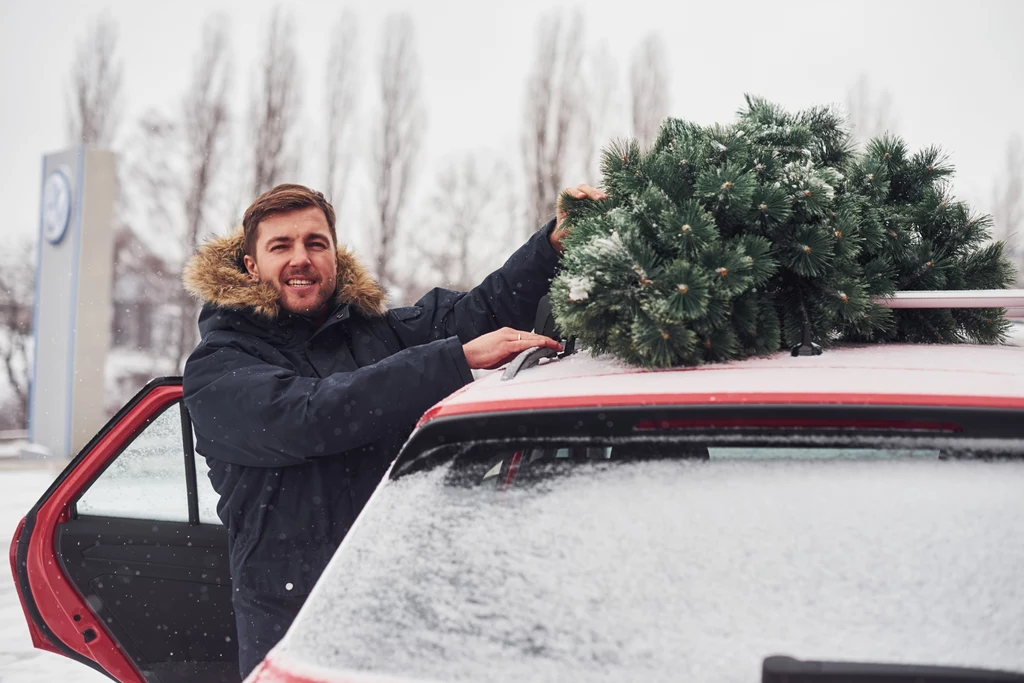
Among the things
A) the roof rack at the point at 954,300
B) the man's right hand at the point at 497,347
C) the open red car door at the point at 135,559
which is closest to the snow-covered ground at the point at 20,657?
the open red car door at the point at 135,559

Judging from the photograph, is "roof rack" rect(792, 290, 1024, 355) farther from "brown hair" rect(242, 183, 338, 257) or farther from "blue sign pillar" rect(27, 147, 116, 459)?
"blue sign pillar" rect(27, 147, 116, 459)

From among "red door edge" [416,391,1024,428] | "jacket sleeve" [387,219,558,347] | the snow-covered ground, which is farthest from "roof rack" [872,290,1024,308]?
the snow-covered ground

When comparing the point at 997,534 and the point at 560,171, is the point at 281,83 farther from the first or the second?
the point at 997,534

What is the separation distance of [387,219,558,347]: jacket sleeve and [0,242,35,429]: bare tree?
57.6 feet

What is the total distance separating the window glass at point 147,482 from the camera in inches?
119

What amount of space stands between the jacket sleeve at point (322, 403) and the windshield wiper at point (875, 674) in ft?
3.54

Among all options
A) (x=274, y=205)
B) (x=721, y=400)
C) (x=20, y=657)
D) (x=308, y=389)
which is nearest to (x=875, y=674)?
(x=721, y=400)

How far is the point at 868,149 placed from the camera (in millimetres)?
2021

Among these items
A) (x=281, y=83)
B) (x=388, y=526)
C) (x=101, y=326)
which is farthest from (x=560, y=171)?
(x=388, y=526)

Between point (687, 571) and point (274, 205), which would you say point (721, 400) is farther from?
point (274, 205)

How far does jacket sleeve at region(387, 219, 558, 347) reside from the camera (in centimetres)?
252

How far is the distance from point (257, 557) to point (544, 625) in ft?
4.07

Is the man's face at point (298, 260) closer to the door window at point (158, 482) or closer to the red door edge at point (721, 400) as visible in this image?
the door window at point (158, 482)

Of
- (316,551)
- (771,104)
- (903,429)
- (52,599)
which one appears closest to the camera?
(903,429)
